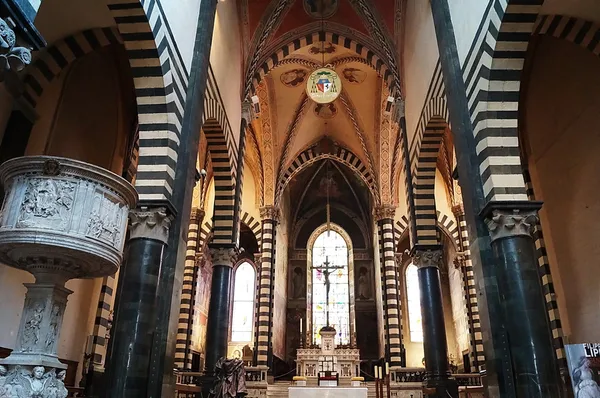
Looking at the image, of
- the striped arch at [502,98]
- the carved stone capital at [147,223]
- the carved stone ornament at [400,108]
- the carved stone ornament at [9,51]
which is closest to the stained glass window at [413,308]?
the carved stone ornament at [400,108]

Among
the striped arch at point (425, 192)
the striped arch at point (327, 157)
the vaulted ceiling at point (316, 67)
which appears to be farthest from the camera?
the striped arch at point (327, 157)

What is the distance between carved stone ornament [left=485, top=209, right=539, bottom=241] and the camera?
252 inches

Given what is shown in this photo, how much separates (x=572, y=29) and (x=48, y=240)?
347 inches

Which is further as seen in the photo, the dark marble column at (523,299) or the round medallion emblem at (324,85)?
the round medallion emblem at (324,85)

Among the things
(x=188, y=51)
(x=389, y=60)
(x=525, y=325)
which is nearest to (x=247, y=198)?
(x=389, y=60)

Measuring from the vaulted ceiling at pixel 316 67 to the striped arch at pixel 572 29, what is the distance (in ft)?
17.6

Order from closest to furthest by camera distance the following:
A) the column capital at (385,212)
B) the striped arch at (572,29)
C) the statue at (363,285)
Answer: the striped arch at (572,29) < the column capital at (385,212) < the statue at (363,285)

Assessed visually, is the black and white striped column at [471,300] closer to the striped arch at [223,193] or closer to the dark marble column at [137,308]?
the striped arch at [223,193]

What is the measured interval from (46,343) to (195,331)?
16.0 meters

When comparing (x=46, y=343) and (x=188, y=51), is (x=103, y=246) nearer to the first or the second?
(x=46, y=343)

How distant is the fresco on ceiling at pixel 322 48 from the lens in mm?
16375

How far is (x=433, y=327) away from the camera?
1104 cm

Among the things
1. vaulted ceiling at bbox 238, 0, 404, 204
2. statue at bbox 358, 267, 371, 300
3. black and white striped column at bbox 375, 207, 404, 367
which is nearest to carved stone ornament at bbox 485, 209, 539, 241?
vaulted ceiling at bbox 238, 0, 404, 204

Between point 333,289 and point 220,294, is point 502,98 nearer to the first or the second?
point 220,294
